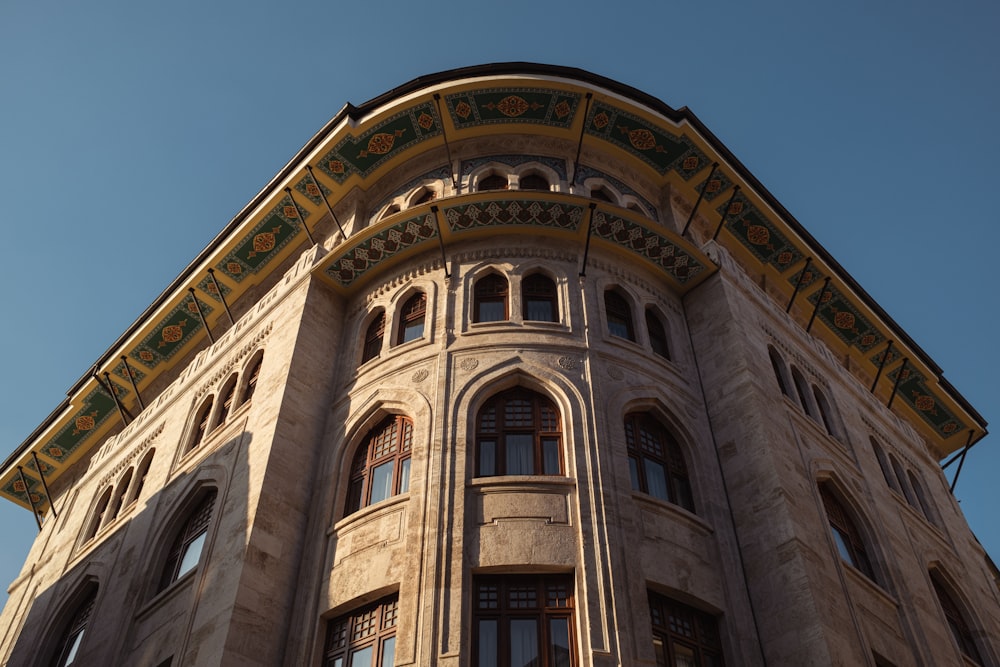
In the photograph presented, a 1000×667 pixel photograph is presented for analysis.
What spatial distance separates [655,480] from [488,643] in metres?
4.15

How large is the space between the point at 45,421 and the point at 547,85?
16877 millimetres

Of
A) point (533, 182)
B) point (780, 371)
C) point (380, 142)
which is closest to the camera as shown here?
point (780, 371)

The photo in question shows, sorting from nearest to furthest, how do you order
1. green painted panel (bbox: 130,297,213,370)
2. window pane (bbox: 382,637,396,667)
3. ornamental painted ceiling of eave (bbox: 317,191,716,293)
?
window pane (bbox: 382,637,396,667) < ornamental painted ceiling of eave (bbox: 317,191,716,293) < green painted panel (bbox: 130,297,213,370)

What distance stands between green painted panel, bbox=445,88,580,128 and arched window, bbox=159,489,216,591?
366 inches

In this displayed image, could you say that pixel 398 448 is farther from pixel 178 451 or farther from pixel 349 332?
pixel 178 451

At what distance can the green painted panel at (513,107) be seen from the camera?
20.1 m

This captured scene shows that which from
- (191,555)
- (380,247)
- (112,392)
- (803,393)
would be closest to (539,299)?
(380,247)

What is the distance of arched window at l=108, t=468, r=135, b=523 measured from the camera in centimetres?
2097

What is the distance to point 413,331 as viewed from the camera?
17.4 metres

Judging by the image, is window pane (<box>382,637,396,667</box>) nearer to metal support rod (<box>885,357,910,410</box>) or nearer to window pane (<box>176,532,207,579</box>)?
window pane (<box>176,532,207,579</box>)

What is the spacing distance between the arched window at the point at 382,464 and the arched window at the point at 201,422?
483cm

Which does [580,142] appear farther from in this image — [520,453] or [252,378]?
[252,378]

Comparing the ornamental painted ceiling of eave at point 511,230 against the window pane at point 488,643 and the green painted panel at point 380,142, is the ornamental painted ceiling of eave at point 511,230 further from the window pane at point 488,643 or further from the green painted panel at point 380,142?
the window pane at point 488,643

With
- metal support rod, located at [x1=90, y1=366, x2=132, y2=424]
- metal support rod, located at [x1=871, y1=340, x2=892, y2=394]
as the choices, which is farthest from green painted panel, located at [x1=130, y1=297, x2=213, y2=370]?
metal support rod, located at [x1=871, y1=340, x2=892, y2=394]
